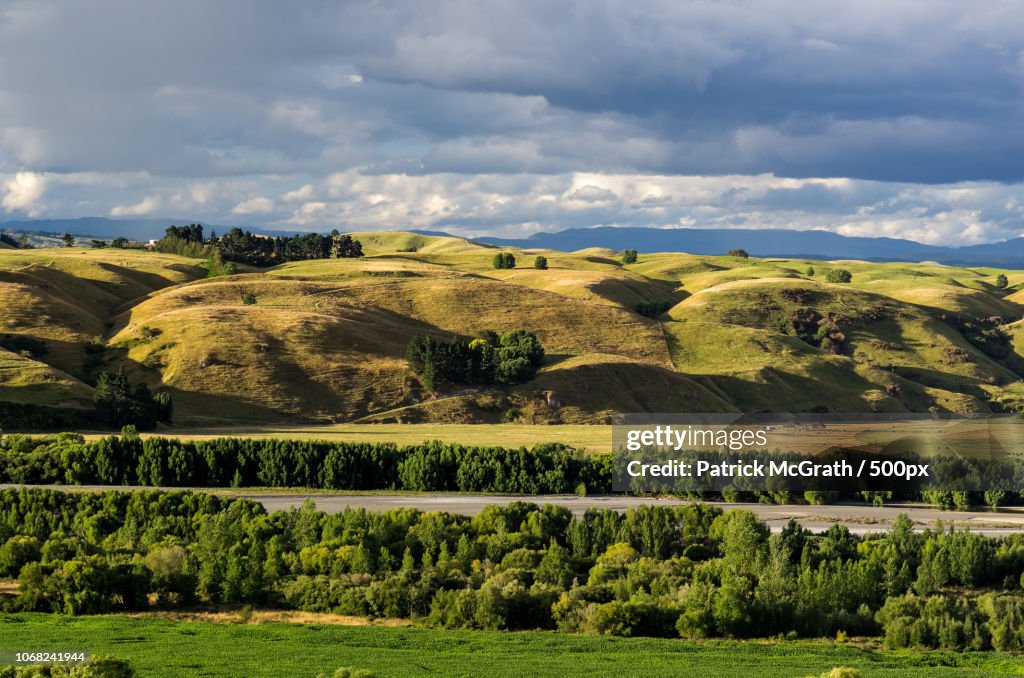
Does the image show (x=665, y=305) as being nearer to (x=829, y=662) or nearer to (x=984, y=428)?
(x=984, y=428)

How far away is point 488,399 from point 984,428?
49.7 m

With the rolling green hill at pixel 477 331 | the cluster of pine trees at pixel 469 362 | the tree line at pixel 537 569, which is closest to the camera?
the tree line at pixel 537 569

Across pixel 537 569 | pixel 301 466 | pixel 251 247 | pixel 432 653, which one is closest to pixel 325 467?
pixel 301 466

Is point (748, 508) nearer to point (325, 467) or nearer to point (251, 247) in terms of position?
point (325, 467)

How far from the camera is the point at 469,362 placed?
105250 millimetres

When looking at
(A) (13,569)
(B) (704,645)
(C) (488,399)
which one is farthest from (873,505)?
(C) (488,399)

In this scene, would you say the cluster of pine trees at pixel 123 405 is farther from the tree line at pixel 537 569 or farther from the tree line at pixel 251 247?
the tree line at pixel 251 247

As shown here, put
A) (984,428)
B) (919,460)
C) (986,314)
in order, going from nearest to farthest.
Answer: (919,460) < (984,428) < (986,314)

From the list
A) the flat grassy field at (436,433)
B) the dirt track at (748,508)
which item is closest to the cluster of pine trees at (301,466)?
the dirt track at (748,508)

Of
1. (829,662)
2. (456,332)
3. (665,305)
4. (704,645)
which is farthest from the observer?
(665,305)

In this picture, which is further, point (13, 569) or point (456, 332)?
point (456, 332)

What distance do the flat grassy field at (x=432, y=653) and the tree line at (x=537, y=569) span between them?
4.22 feet

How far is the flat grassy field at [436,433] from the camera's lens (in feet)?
253

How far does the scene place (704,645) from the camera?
1214 inches
